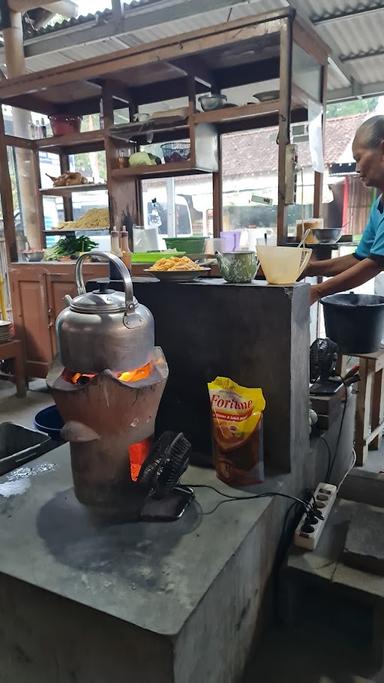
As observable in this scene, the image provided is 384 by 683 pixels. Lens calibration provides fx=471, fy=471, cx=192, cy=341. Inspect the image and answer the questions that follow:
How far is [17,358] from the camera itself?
12.6 ft

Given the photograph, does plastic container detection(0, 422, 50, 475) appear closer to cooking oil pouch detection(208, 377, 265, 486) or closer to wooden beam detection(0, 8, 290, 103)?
cooking oil pouch detection(208, 377, 265, 486)

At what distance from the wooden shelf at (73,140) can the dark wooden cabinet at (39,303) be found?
3.28 feet

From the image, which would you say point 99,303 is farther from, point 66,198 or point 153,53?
point 66,198

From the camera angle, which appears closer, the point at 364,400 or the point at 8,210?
the point at 364,400

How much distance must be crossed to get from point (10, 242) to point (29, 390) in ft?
4.29

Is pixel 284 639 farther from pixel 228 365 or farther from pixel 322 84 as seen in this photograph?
pixel 322 84

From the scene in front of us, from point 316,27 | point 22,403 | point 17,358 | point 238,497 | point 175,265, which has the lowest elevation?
point 22,403

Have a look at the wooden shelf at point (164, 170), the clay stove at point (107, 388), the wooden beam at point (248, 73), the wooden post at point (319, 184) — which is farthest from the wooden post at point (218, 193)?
the clay stove at point (107, 388)

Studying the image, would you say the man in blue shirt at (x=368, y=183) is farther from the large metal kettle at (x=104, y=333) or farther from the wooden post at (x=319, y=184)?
the large metal kettle at (x=104, y=333)

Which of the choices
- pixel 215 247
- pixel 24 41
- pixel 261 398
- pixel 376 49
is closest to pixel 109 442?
pixel 261 398

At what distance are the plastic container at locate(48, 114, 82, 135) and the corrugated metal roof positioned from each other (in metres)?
0.56

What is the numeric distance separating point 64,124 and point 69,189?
519 mm

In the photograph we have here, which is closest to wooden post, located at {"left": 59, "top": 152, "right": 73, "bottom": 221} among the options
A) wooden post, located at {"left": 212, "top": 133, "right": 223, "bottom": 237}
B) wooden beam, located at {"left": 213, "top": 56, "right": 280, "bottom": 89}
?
wooden post, located at {"left": 212, "top": 133, "right": 223, "bottom": 237}

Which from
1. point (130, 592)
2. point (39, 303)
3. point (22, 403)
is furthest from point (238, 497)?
point (39, 303)
